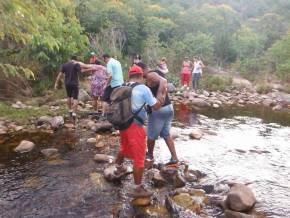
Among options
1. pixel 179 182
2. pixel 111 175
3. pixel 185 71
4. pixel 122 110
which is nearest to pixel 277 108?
pixel 185 71

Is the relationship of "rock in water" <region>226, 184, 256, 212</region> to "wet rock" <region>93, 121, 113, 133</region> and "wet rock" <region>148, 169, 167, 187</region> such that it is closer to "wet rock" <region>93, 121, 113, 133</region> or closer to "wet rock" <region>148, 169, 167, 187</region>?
"wet rock" <region>148, 169, 167, 187</region>

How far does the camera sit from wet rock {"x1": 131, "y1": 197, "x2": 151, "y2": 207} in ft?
16.6

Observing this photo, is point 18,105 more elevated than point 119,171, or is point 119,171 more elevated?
point 119,171

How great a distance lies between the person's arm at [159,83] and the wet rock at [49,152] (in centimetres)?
257

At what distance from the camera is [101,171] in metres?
6.30

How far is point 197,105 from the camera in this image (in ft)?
47.3

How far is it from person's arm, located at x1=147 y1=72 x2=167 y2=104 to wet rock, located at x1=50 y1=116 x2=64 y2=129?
3.93 m

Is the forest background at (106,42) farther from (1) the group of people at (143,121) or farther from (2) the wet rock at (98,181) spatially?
(2) the wet rock at (98,181)

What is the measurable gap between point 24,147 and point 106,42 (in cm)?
1293

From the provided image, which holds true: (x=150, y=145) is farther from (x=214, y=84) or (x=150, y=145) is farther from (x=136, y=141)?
(x=214, y=84)

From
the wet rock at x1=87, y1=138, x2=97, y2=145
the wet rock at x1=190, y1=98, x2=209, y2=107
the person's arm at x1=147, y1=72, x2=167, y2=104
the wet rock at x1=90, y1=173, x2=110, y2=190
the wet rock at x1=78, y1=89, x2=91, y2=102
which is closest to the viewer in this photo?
the wet rock at x1=90, y1=173, x2=110, y2=190

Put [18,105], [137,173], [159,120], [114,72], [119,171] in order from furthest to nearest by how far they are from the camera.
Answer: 1. [18,105]
2. [114,72]
3. [159,120]
4. [119,171]
5. [137,173]

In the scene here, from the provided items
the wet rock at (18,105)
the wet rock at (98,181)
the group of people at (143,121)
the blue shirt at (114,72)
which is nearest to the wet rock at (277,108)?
the blue shirt at (114,72)

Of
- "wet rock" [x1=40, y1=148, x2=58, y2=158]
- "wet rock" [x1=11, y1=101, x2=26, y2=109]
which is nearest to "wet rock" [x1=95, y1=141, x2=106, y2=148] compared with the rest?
"wet rock" [x1=40, y1=148, x2=58, y2=158]
